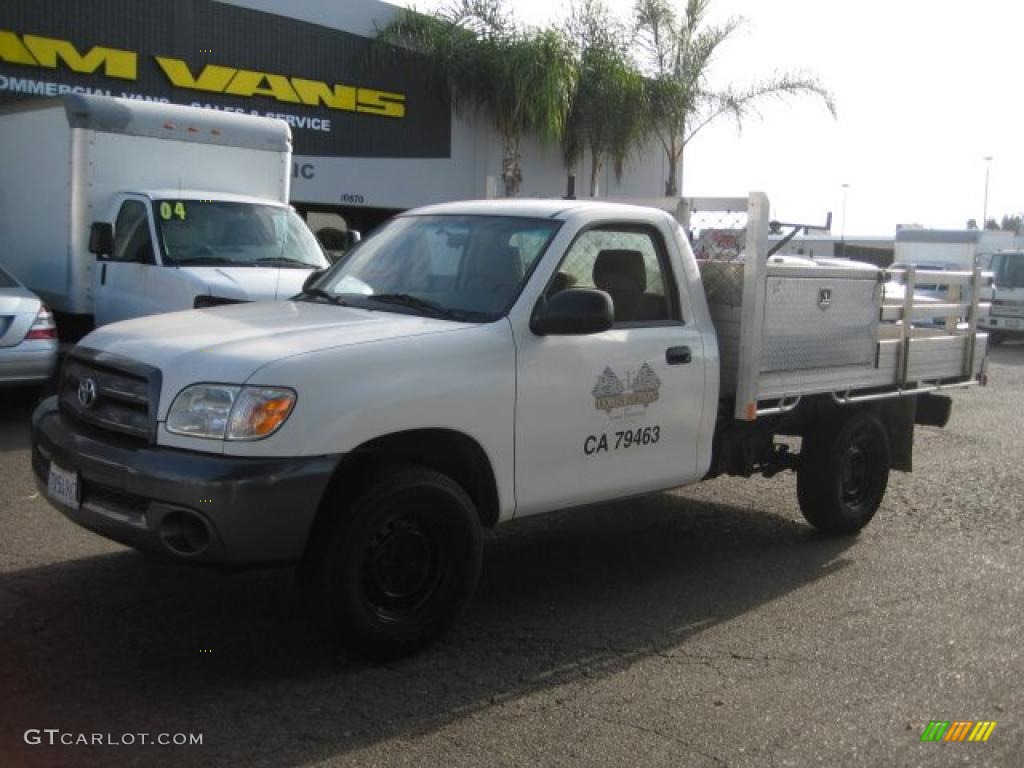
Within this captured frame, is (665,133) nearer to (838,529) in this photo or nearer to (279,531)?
(838,529)

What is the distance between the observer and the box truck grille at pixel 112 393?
4.39m

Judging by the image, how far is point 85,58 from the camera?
54.4 ft

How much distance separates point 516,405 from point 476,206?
55.6 inches

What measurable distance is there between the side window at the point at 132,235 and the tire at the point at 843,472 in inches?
259

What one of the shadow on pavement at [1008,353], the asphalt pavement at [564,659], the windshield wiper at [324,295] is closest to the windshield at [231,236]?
A: the asphalt pavement at [564,659]

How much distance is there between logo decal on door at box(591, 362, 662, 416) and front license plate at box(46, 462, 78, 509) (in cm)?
226

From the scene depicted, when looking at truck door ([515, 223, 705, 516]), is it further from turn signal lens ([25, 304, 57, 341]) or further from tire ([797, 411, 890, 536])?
turn signal lens ([25, 304, 57, 341])

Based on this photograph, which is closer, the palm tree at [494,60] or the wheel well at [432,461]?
the wheel well at [432,461]

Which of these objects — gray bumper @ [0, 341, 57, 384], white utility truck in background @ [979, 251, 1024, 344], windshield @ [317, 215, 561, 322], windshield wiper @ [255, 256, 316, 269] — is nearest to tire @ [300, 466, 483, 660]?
windshield @ [317, 215, 561, 322]

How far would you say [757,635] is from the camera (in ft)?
17.1

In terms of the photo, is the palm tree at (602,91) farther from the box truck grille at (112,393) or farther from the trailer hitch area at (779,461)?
the box truck grille at (112,393)

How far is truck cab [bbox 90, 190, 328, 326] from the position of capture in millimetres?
10141

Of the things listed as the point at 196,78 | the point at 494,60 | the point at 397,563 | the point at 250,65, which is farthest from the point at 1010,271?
the point at 397,563

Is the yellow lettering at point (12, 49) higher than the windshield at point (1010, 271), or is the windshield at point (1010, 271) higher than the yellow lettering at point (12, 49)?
the yellow lettering at point (12, 49)
